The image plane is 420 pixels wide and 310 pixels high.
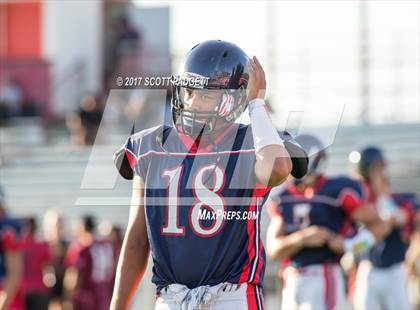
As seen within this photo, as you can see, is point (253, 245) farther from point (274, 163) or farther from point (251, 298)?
point (274, 163)

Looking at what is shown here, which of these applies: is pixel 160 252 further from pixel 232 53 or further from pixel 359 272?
pixel 359 272

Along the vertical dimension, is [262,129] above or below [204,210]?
above

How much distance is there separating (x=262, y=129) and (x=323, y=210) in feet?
10.6

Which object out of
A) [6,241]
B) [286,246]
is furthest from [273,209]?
[6,241]

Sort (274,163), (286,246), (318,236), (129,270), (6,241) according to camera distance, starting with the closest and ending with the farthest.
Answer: (274,163)
(129,270)
(318,236)
(286,246)
(6,241)

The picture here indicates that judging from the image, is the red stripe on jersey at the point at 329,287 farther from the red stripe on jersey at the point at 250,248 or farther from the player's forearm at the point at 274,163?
the player's forearm at the point at 274,163

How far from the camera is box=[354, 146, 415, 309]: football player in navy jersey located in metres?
8.91

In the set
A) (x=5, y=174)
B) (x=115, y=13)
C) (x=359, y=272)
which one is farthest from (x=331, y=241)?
(x=115, y=13)

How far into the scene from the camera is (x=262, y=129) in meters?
4.09

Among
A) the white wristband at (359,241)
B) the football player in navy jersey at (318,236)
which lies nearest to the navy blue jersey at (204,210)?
the football player in navy jersey at (318,236)

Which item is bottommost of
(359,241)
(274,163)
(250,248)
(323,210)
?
(359,241)

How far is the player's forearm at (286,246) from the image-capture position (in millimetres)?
7109

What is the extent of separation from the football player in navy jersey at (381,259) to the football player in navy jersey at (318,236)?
5.37 ft

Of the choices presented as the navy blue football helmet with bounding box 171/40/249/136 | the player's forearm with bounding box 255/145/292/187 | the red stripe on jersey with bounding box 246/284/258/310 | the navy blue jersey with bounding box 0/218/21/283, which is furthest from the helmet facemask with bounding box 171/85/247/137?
the navy blue jersey with bounding box 0/218/21/283
